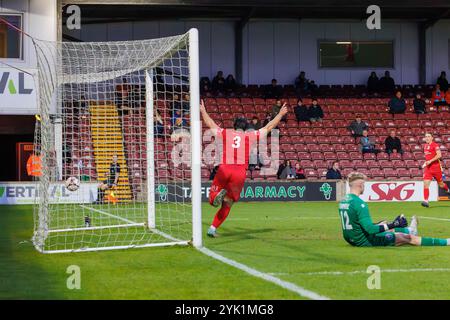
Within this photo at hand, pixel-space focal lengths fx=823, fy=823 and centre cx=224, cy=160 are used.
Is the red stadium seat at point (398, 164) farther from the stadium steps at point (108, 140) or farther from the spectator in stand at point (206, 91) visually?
the stadium steps at point (108, 140)

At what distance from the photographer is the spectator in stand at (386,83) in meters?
37.6

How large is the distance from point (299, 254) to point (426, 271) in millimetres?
2249

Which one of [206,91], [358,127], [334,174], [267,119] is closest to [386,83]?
[358,127]

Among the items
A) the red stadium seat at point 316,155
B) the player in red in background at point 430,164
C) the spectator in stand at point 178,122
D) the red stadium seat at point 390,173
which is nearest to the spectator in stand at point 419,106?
the red stadium seat at point 390,173

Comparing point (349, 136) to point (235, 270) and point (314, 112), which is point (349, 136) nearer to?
point (314, 112)

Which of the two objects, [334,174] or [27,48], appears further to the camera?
[334,174]

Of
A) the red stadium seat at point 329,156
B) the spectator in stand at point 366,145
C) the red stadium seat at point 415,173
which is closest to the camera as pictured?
the red stadium seat at point 415,173

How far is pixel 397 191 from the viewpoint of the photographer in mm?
29953

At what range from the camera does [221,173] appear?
→ 1399 centimetres

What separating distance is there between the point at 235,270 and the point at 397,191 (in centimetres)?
2121

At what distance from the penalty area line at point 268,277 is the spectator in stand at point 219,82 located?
2473cm

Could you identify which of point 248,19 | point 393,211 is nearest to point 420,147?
point 248,19

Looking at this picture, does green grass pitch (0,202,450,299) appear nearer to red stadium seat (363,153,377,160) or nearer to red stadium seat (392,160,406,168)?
red stadium seat (363,153,377,160)

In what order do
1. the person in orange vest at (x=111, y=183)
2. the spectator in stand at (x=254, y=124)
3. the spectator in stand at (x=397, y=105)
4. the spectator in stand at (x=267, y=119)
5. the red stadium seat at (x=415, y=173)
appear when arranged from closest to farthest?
the person in orange vest at (x=111, y=183)
the spectator in stand at (x=254, y=124)
the spectator in stand at (x=267, y=119)
the red stadium seat at (x=415, y=173)
the spectator in stand at (x=397, y=105)
